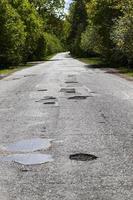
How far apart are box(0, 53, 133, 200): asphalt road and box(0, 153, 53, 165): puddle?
0.44 feet

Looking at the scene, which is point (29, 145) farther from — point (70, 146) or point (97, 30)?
point (97, 30)

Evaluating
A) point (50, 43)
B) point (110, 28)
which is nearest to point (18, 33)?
point (110, 28)

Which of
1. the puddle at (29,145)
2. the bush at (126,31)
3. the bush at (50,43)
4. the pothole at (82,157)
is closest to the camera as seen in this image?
the pothole at (82,157)

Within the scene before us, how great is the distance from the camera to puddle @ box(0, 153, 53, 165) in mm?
7995

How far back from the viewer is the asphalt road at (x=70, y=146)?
640 cm

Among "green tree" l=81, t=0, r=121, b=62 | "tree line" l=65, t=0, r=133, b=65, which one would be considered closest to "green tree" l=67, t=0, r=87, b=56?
"green tree" l=81, t=0, r=121, b=62

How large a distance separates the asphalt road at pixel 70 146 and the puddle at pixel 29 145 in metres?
0.09

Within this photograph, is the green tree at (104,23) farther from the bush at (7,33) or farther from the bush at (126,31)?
the bush at (126,31)

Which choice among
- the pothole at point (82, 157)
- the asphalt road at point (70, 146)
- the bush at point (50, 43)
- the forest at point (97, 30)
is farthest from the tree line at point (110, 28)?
the bush at point (50, 43)

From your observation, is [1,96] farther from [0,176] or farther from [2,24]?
[2,24]

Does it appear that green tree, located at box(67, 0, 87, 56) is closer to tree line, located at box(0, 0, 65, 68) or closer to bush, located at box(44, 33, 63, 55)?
bush, located at box(44, 33, 63, 55)

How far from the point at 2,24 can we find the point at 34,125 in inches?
1414

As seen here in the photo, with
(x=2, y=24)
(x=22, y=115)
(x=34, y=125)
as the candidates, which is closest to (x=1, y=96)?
(x=22, y=115)

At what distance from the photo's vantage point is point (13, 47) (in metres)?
47.9
